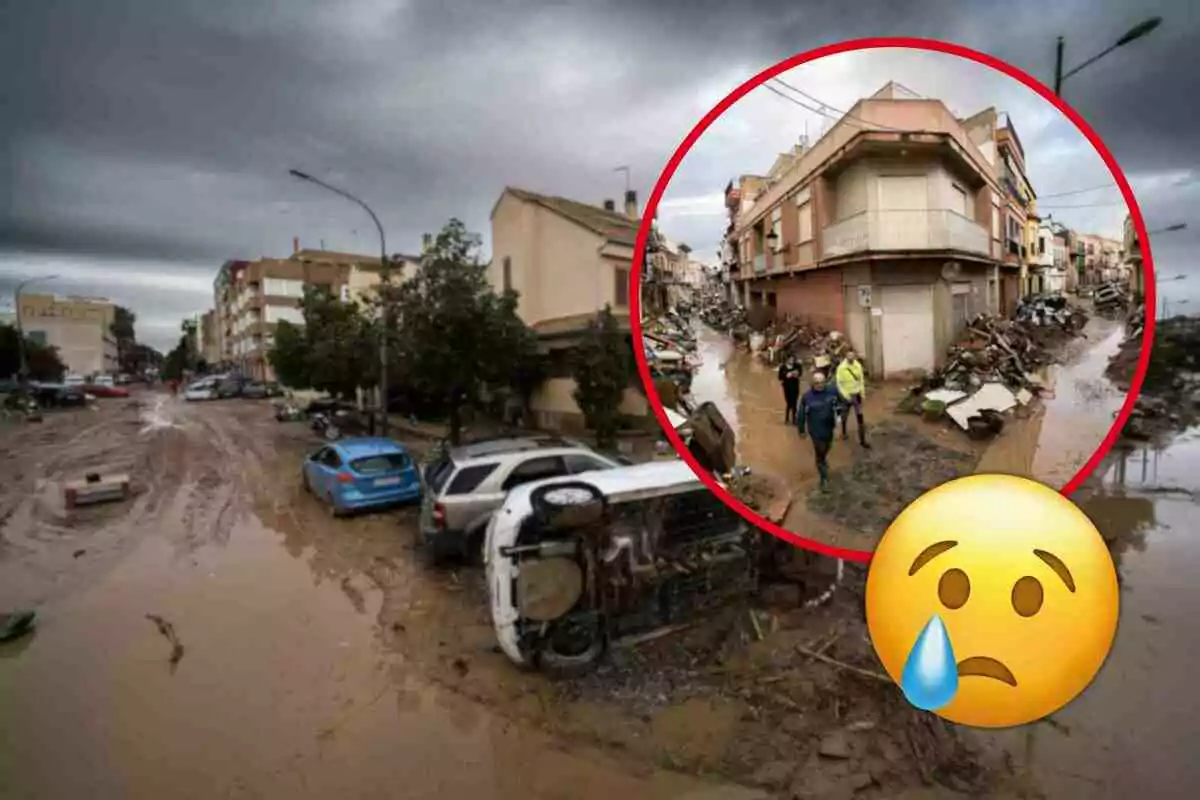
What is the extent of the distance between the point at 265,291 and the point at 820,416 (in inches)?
1467

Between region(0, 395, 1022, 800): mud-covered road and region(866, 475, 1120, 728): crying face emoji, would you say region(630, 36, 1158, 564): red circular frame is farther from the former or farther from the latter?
region(0, 395, 1022, 800): mud-covered road

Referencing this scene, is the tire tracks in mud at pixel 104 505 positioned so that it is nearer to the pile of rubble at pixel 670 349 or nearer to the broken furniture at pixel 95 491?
the broken furniture at pixel 95 491

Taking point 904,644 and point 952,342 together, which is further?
point 952,342

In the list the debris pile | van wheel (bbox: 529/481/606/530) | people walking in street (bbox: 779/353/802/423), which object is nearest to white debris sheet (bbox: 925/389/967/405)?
people walking in street (bbox: 779/353/802/423)

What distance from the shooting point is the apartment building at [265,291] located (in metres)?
26.4

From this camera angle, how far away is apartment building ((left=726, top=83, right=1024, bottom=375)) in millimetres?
1293

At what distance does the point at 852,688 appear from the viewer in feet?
12.3

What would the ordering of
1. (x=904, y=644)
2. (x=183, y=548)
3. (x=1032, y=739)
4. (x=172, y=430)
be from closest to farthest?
(x=904, y=644), (x=1032, y=739), (x=183, y=548), (x=172, y=430)

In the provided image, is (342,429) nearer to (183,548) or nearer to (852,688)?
(183,548)

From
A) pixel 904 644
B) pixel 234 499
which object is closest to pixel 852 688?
pixel 904 644

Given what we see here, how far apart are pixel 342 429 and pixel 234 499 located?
6.31m

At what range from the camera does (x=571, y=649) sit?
4.08 meters

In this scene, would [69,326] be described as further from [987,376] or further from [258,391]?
[987,376]

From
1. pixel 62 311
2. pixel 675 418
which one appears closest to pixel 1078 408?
pixel 675 418
